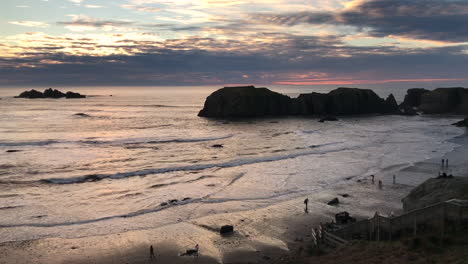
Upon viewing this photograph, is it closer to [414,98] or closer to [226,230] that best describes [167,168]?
[226,230]

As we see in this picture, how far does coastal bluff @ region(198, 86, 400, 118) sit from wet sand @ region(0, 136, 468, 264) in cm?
7576

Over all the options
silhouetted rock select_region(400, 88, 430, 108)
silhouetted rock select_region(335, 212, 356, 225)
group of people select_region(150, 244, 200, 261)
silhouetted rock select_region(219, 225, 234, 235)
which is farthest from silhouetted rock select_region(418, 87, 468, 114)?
group of people select_region(150, 244, 200, 261)

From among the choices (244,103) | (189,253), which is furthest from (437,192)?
(244,103)

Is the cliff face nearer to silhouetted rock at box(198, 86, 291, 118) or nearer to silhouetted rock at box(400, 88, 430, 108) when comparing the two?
silhouetted rock at box(400, 88, 430, 108)

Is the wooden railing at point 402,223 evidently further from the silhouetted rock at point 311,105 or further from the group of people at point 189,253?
the silhouetted rock at point 311,105

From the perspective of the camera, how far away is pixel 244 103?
104625 millimetres

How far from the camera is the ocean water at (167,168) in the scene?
26.6m

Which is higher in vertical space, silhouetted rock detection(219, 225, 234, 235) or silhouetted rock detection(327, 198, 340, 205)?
silhouetted rock detection(327, 198, 340, 205)

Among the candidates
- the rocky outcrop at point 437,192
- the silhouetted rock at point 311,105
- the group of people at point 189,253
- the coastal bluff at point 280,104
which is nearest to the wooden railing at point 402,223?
the rocky outcrop at point 437,192

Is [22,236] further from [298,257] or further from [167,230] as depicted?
[298,257]

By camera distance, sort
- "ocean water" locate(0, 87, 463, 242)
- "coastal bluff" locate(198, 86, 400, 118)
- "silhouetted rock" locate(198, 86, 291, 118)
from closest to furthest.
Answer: "ocean water" locate(0, 87, 463, 242)
"silhouetted rock" locate(198, 86, 291, 118)
"coastal bluff" locate(198, 86, 400, 118)

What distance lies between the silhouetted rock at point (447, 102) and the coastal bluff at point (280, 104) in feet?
30.0

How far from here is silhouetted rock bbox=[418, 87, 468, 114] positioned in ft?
347

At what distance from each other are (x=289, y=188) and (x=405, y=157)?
20.8m
